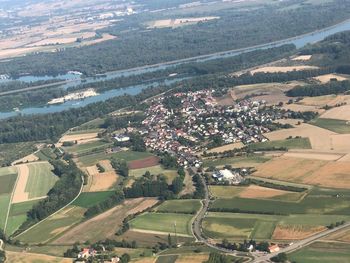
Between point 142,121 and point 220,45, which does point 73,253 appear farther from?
point 220,45

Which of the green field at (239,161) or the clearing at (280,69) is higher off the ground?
the clearing at (280,69)

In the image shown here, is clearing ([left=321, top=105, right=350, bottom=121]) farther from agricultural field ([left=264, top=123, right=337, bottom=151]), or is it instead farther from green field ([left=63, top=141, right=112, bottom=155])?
green field ([left=63, top=141, right=112, bottom=155])

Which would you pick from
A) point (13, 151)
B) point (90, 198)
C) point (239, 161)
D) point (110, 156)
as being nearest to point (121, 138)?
point (110, 156)

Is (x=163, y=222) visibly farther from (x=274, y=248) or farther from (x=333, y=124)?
(x=333, y=124)

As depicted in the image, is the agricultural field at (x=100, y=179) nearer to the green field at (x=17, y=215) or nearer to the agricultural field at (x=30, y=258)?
the green field at (x=17, y=215)

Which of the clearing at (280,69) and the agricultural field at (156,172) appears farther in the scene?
the clearing at (280,69)

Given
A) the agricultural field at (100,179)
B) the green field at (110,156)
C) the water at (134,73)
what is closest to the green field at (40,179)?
the agricultural field at (100,179)
